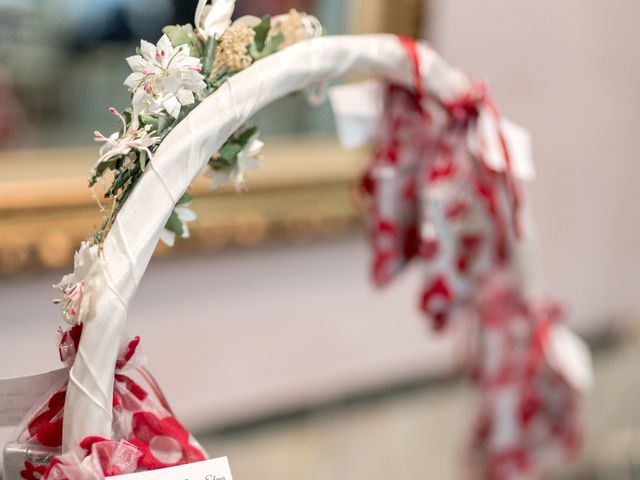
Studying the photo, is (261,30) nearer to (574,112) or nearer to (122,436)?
(122,436)

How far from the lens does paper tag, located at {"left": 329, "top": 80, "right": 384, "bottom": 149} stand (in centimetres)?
69

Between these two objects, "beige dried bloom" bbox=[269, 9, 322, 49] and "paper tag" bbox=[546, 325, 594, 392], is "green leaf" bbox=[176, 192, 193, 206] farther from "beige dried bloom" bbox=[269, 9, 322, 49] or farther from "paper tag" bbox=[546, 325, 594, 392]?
"paper tag" bbox=[546, 325, 594, 392]

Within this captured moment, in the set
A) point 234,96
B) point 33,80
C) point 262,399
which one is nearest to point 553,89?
point 262,399

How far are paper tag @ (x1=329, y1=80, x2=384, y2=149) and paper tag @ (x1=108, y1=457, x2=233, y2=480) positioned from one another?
1.15ft

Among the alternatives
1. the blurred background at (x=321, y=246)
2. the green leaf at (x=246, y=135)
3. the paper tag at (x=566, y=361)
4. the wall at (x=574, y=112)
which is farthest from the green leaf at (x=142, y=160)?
the wall at (x=574, y=112)

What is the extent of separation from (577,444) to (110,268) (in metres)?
0.75

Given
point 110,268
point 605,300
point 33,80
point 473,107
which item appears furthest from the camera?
point 605,300

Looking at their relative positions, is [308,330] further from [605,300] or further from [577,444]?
[605,300]

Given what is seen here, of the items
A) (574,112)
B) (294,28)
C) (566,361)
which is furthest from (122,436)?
(574,112)

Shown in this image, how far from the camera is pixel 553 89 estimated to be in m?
1.43

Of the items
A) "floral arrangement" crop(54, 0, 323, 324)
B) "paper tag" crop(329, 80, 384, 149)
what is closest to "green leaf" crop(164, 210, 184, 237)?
"floral arrangement" crop(54, 0, 323, 324)

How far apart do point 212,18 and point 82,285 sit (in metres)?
0.17

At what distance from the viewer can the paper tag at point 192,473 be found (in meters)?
0.39

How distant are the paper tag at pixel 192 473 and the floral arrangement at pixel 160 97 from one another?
0.27 ft
